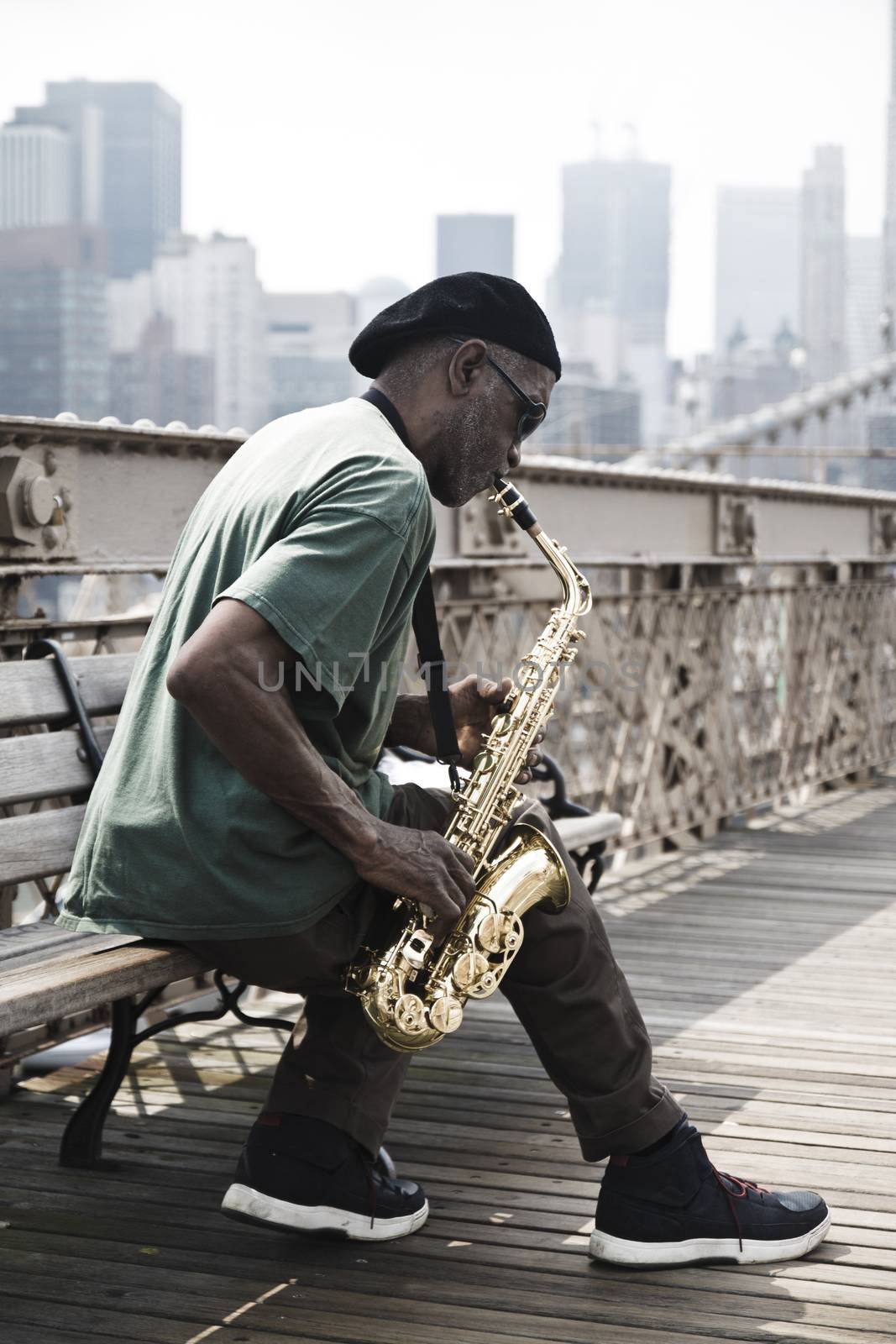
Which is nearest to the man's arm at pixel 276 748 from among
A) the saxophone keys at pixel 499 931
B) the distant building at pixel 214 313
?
the saxophone keys at pixel 499 931

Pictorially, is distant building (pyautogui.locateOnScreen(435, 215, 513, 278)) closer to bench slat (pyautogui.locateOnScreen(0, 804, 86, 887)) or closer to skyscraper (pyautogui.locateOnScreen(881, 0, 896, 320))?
skyscraper (pyautogui.locateOnScreen(881, 0, 896, 320))

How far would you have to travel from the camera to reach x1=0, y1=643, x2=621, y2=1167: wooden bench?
2529 mm

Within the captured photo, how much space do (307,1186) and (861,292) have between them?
186m

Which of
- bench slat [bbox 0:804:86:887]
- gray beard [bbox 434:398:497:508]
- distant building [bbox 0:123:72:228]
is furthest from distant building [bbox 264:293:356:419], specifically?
gray beard [bbox 434:398:497:508]

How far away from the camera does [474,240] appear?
566 ft

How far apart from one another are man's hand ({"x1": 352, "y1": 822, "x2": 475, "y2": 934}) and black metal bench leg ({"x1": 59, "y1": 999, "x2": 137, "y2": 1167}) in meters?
0.83

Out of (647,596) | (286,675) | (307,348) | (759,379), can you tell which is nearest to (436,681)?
(286,675)

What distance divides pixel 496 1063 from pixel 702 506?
372 centimetres

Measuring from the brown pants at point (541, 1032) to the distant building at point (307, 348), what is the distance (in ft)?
366

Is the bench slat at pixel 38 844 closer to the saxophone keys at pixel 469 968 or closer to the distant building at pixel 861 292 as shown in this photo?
the saxophone keys at pixel 469 968

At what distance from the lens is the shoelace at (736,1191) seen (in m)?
2.65

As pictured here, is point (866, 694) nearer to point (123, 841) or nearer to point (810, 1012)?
point (810, 1012)

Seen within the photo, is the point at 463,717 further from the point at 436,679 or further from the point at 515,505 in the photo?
the point at 515,505

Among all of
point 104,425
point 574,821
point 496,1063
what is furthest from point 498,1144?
point 104,425
